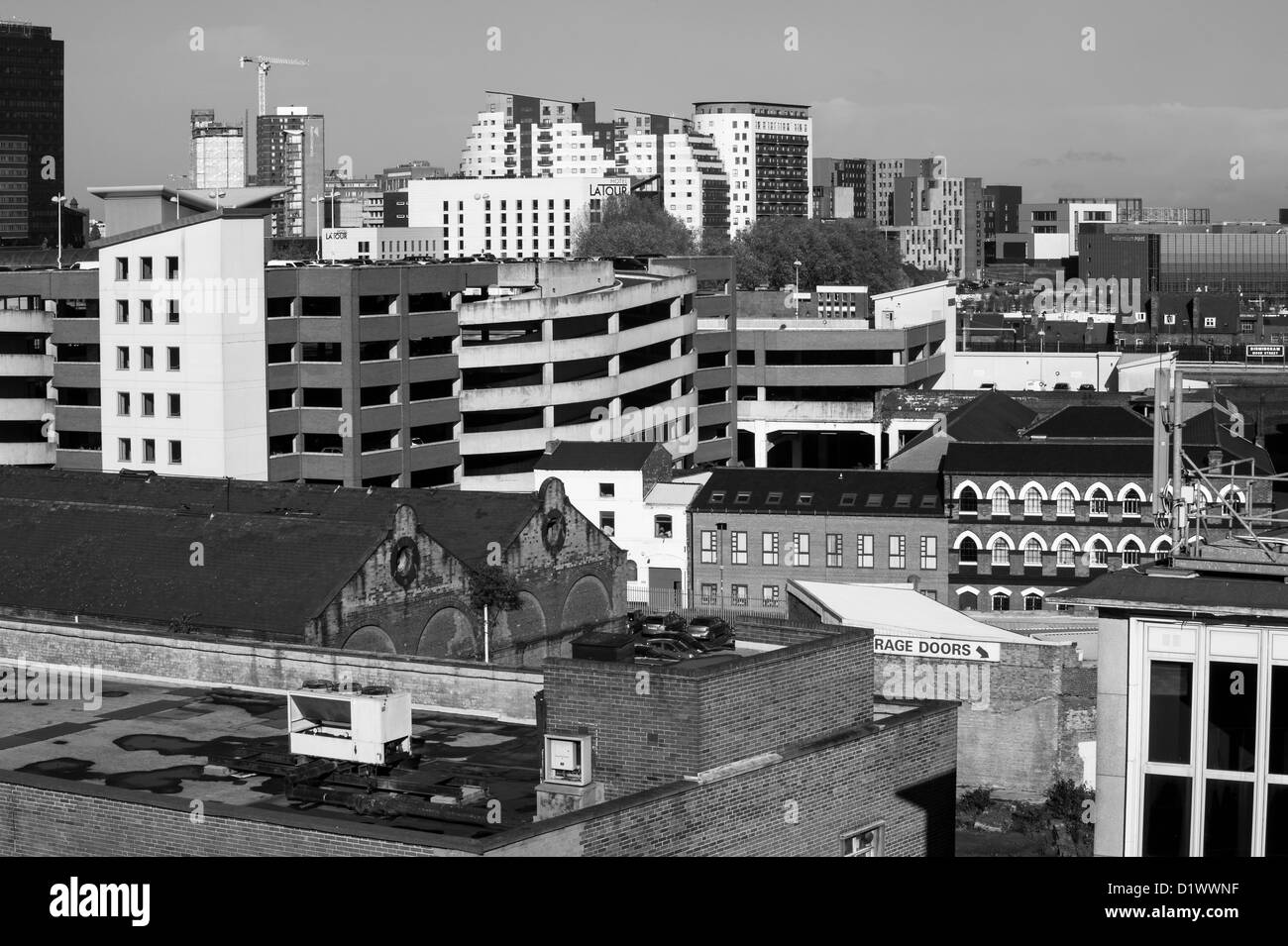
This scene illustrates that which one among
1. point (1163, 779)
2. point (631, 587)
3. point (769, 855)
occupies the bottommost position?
point (631, 587)

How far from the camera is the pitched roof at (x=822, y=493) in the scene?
70.9m

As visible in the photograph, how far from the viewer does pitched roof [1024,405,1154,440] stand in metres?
82.8

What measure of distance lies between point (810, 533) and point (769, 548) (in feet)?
5.37

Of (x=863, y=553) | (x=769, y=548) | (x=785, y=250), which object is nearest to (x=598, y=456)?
(x=769, y=548)

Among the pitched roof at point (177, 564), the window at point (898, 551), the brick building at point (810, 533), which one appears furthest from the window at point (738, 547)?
the pitched roof at point (177, 564)

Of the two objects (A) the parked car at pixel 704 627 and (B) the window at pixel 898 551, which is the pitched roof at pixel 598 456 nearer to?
(B) the window at pixel 898 551

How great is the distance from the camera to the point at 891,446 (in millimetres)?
104625

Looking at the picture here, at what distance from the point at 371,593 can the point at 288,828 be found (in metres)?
23.8

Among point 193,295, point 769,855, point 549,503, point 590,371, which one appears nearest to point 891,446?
point 590,371

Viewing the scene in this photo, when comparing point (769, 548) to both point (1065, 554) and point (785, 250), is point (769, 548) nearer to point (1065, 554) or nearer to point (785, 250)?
point (1065, 554)

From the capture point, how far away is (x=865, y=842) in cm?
2497

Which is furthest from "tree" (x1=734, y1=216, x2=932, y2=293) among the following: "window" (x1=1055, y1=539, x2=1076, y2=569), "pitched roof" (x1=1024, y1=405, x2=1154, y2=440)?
"window" (x1=1055, y1=539, x2=1076, y2=569)

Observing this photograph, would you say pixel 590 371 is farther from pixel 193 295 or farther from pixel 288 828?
pixel 288 828

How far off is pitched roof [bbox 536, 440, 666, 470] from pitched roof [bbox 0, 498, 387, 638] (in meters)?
28.3
